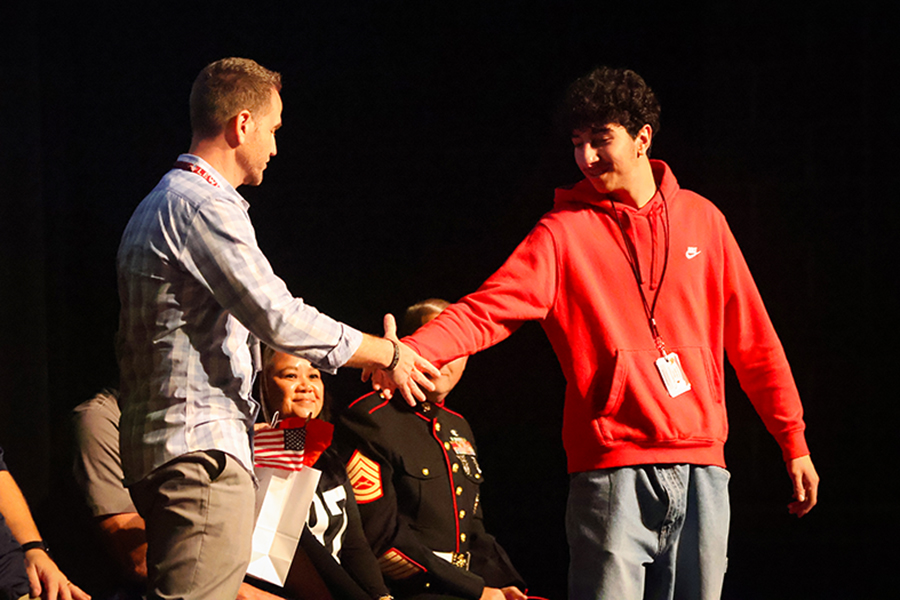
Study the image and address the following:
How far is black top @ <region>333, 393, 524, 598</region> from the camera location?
8.20 ft

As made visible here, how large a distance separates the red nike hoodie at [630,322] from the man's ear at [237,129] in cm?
54

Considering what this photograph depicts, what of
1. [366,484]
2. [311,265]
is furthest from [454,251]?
[366,484]

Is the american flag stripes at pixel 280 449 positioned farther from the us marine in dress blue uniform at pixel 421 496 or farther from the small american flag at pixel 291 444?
the us marine in dress blue uniform at pixel 421 496

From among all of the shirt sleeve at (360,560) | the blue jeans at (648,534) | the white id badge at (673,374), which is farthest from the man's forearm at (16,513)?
the white id badge at (673,374)

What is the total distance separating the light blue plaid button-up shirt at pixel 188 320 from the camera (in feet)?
5.26

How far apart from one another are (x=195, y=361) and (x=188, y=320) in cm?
8

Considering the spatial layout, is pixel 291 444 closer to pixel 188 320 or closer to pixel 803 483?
pixel 188 320

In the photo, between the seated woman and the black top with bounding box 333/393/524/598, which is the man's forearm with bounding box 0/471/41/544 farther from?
the black top with bounding box 333/393/524/598

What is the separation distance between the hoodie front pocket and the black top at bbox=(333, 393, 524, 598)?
91cm

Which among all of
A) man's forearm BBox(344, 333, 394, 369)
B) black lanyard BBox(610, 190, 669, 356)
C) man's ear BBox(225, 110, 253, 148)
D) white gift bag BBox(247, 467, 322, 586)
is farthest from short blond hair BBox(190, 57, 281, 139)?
white gift bag BBox(247, 467, 322, 586)

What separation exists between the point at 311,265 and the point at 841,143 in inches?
80.3

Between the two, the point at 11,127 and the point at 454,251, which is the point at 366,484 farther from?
the point at 11,127

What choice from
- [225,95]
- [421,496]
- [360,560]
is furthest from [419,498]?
[225,95]

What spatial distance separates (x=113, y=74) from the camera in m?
3.12
